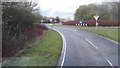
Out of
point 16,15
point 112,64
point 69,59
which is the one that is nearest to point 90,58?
point 69,59

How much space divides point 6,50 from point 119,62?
7.48 meters

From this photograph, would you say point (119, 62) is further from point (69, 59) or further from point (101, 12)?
point (101, 12)

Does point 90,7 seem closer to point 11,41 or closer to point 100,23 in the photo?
point 100,23

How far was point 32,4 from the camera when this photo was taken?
36.8 m

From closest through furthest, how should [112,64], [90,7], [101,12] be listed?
[112,64] → [101,12] → [90,7]

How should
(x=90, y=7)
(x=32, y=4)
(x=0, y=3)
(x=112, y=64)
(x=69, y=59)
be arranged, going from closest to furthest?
(x=0, y=3), (x=112, y=64), (x=69, y=59), (x=32, y=4), (x=90, y=7)

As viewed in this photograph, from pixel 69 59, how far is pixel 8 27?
4941mm

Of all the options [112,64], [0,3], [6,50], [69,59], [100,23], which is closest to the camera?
[0,3]

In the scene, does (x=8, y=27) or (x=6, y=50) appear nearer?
(x=6, y=50)

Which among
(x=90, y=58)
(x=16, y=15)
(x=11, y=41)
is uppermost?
(x=16, y=15)

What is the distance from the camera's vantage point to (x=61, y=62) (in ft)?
66.4

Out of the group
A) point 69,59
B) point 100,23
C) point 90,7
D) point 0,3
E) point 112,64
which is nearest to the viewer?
point 0,3

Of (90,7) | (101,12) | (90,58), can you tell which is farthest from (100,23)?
(90,58)

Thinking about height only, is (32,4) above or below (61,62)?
above
